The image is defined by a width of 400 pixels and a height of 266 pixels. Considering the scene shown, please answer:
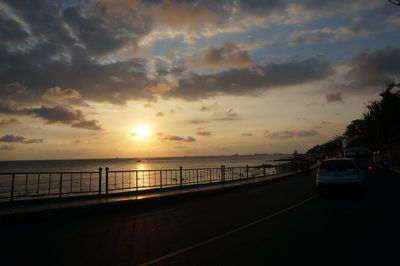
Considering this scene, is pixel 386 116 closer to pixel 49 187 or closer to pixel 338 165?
pixel 338 165

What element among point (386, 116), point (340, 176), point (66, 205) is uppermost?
point (386, 116)

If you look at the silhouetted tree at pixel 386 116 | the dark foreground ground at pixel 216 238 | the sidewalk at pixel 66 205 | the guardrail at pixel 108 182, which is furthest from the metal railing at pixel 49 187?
the silhouetted tree at pixel 386 116

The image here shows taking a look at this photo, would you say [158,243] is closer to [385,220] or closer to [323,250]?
[323,250]

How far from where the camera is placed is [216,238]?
23.3 ft

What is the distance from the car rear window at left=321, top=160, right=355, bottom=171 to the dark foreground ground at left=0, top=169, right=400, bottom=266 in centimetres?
299

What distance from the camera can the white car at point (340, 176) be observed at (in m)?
13.6

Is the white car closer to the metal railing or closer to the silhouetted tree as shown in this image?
the metal railing

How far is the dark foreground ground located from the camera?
5602mm

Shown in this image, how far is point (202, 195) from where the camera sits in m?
16.9

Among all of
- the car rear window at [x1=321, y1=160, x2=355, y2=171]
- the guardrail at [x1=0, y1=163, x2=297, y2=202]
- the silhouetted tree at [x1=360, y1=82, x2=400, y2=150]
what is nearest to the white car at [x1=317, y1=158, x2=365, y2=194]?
the car rear window at [x1=321, y1=160, x2=355, y2=171]

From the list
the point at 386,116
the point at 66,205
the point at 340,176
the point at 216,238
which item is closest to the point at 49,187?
the point at 66,205

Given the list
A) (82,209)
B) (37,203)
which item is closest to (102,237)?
(82,209)

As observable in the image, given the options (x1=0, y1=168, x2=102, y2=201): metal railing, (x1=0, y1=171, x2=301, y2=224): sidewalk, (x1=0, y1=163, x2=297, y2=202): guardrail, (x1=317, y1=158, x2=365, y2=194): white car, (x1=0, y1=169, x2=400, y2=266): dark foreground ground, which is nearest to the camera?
(x1=0, y1=169, x2=400, y2=266): dark foreground ground

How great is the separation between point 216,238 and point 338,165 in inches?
375
